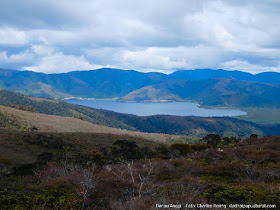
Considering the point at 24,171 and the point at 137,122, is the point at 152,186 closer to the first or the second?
the point at 24,171

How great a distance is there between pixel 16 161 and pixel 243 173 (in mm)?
16991

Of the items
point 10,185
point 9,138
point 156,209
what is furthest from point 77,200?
point 9,138

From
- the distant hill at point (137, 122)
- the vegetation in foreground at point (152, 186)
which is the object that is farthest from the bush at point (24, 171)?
the distant hill at point (137, 122)

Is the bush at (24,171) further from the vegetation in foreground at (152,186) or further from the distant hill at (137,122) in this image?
the distant hill at (137,122)

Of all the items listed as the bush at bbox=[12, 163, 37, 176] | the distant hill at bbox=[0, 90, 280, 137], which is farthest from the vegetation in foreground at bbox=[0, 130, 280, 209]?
the distant hill at bbox=[0, 90, 280, 137]

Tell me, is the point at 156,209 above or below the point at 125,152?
above

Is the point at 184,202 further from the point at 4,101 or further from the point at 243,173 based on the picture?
the point at 4,101

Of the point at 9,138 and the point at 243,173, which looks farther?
the point at 9,138

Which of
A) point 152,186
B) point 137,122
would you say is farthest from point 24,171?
point 137,122

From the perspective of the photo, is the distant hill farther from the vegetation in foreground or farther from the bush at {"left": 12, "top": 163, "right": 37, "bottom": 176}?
the vegetation in foreground

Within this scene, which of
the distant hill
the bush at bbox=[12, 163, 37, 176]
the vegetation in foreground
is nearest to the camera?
the vegetation in foreground

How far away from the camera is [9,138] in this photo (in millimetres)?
27828

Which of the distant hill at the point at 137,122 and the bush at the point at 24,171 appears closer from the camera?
the bush at the point at 24,171

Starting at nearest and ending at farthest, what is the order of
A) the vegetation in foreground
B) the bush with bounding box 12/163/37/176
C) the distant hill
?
the vegetation in foreground, the bush with bounding box 12/163/37/176, the distant hill
